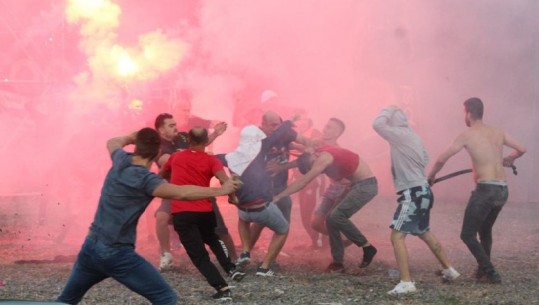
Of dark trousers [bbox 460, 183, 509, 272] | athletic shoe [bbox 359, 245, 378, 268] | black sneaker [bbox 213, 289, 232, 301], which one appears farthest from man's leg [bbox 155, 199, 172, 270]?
dark trousers [bbox 460, 183, 509, 272]

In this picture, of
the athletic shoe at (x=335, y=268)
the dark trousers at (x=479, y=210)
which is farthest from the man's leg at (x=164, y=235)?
the dark trousers at (x=479, y=210)

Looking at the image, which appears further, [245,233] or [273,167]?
[273,167]

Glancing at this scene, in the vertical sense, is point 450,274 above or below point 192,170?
below

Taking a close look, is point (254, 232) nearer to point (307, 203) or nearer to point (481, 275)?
point (307, 203)

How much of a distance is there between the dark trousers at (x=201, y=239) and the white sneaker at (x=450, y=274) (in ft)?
6.41

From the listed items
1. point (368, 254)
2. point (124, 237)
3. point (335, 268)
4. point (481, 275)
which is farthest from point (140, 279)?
point (481, 275)

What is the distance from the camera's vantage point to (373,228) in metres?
9.65

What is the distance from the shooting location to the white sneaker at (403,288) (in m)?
5.47

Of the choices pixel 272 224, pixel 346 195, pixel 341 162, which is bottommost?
pixel 272 224

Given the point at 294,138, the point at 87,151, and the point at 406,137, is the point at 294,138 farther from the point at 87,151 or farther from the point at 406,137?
the point at 87,151

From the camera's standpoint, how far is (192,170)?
18.0 feet

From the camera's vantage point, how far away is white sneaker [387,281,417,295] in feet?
18.0

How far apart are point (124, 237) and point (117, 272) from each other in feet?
0.65

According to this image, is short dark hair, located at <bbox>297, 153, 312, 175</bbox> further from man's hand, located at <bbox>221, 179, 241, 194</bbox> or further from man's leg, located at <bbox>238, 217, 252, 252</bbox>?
man's hand, located at <bbox>221, 179, 241, 194</bbox>
